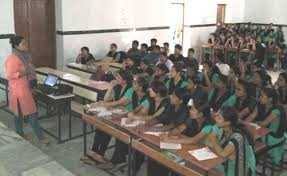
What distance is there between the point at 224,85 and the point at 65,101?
2.54 meters

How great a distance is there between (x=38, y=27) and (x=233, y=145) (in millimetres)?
7019

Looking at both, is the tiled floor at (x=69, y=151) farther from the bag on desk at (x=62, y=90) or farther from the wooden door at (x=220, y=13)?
the wooden door at (x=220, y=13)

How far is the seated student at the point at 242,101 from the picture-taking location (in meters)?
5.12

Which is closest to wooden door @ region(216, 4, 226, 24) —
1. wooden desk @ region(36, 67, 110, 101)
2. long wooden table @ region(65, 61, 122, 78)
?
long wooden table @ region(65, 61, 122, 78)

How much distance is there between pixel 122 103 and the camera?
5.43 m

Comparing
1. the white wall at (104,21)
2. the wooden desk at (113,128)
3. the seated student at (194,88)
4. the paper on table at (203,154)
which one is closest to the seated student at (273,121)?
the seated student at (194,88)

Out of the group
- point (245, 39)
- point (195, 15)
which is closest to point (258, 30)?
point (245, 39)

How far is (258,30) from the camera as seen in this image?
555 inches

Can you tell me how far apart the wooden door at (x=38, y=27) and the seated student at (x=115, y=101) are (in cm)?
443

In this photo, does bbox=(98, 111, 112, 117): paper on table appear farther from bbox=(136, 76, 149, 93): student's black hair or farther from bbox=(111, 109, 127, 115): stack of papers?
bbox=(136, 76, 149, 93): student's black hair

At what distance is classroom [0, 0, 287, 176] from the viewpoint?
4066 mm

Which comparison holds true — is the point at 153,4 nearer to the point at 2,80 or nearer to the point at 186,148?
the point at 2,80

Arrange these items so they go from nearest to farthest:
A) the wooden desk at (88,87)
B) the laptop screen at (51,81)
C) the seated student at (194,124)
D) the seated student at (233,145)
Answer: the seated student at (233,145) → the seated student at (194,124) → the laptop screen at (51,81) → the wooden desk at (88,87)

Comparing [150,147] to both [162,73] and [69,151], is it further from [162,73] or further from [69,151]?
[162,73]
